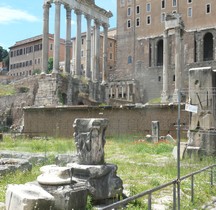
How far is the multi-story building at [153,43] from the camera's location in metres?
56.2

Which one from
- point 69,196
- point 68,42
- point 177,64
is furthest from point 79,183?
point 68,42

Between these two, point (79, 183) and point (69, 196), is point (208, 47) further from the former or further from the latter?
point (69, 196)

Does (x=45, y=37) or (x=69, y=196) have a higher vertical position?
(x=45, y=37)

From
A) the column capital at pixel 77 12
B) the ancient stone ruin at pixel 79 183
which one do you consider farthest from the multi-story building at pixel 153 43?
the ancient stone ruin at pixel 79 183

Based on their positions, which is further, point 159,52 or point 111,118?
point 159,52

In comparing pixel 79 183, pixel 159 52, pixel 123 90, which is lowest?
pixel 79 183

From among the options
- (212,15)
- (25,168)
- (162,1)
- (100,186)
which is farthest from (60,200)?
(162,1)

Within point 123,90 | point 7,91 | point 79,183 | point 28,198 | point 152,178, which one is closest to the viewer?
point 28,198

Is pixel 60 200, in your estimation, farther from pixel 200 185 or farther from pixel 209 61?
pixel 209 61

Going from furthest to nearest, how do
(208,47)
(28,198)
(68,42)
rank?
(208,47) < (68,42) < (28,198)

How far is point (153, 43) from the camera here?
201ft

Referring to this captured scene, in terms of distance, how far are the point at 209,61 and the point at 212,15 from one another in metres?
7.49

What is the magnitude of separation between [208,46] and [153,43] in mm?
8967

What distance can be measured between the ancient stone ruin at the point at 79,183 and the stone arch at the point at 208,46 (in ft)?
172
